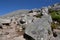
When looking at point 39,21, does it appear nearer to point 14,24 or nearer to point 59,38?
point 59,38

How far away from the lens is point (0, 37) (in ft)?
66.8

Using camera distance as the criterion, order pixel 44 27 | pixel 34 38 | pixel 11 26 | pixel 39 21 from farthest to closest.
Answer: pixel 11 26 < pixel 39 21 < pixel 44 27 < pixel 34 38

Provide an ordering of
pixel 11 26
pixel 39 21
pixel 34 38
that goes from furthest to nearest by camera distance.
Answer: pixel 11 26 → pixel 39 21 → pixel 34 38

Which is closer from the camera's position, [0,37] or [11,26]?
[0,37]

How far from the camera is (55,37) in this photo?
19266 mm

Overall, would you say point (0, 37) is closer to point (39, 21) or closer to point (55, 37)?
point (39, 21)

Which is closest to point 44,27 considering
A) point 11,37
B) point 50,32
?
point 50,32

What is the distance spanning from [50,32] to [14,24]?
7.30 metres

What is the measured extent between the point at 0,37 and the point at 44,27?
581 cm

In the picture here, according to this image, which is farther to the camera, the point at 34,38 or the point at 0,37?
the point at 0,37

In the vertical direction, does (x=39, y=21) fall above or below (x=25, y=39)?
above

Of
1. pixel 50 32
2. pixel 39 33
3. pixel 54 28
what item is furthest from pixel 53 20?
pixel 39 33

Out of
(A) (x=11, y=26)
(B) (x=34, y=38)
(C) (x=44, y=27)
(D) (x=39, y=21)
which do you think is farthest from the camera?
(A) (x=11, y=26)

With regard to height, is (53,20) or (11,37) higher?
(53,20)
